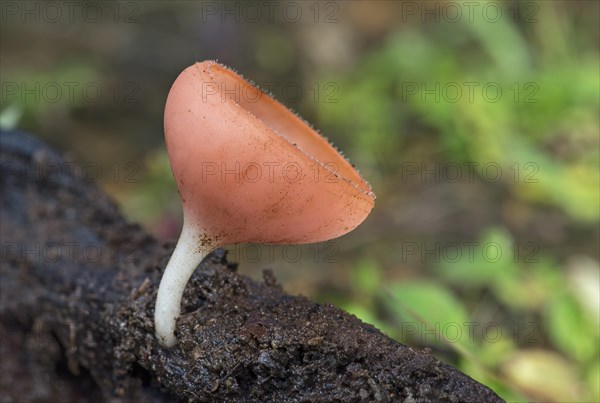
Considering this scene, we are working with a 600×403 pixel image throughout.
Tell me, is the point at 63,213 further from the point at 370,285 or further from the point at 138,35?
the point at 138,35

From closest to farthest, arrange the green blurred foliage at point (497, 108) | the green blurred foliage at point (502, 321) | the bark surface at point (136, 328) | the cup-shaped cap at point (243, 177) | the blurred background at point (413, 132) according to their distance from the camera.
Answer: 1. the cup-shaped cap at point (243, 177)
2. the bark surface at point (136, 328)
3. the green blurred foliage at point (502, 321)
4. the blurred background at point (413, 132)
5. the green blurred foliage at point (497, 108)

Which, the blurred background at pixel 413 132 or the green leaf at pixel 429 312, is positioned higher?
the blurred background at pixel 413 132

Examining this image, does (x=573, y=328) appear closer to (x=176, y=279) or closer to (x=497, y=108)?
(x=497, y=108)

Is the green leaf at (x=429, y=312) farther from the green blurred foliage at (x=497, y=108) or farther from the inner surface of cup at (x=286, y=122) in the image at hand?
the green blurred foliage at (x=497, y=108)

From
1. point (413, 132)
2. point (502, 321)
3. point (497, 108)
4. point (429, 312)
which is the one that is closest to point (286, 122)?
point (429, 312)

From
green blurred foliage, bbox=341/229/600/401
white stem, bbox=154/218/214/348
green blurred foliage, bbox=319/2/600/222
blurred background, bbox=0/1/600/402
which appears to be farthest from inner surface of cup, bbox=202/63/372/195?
green blurred foliage, bbox=319/2/600/222

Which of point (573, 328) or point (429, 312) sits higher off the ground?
point (573, 328)

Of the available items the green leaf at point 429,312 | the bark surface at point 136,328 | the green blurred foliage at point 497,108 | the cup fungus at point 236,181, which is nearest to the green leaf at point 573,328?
the green leaf at point 429,312
